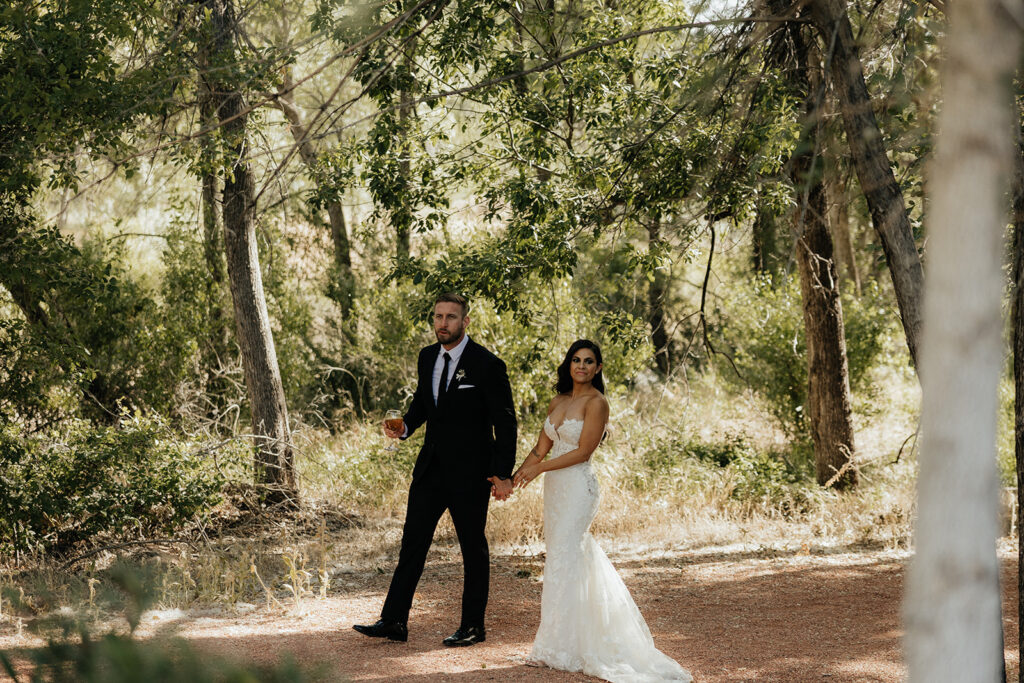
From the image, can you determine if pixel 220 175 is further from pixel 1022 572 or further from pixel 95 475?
pixel 1022 572

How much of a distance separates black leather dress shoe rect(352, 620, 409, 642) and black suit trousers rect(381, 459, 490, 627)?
33mm

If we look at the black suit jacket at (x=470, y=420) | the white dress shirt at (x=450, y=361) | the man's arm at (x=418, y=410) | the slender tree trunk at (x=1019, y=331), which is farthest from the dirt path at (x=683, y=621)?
the white dress shirt at (x=450, y=361)

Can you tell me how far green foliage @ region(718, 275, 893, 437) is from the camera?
12500 mm

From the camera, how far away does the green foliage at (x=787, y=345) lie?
1250 cm

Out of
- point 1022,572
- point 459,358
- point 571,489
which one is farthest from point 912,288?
point 459,358

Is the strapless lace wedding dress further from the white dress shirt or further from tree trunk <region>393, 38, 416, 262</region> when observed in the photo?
tree trunk <region>393, 38, 416, 262</region>

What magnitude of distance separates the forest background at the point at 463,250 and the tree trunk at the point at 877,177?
0.05 feet

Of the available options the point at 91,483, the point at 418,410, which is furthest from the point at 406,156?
the point at 91,483

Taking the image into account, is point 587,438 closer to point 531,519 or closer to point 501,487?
point 501,487

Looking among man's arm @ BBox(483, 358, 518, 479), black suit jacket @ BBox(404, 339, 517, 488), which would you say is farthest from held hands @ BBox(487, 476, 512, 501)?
black suit jacket @ BBox(404, 339, 517, 488)

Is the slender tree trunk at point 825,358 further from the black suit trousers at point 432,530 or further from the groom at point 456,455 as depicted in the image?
the black suit trousers at point 432,530

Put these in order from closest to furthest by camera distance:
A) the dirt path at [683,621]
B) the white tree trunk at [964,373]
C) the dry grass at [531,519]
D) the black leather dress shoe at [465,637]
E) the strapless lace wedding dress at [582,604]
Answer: the white tree trunk at [964,373] → the strapless lace wedding dress at [582,604] → the dirt path at [683,621] → the black leather dress shoe at [465,637] → the dry grass at [531,519]

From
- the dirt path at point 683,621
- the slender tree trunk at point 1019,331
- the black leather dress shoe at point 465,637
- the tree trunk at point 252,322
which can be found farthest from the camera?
the tree trunk at point 252,322

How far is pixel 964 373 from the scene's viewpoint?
57.8 inches
